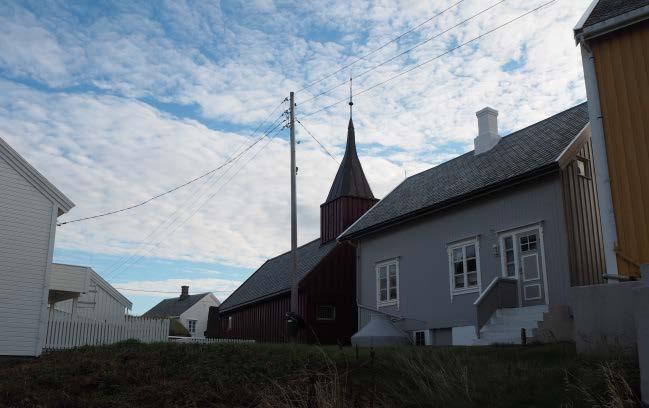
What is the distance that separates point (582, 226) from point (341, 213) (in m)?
15.1

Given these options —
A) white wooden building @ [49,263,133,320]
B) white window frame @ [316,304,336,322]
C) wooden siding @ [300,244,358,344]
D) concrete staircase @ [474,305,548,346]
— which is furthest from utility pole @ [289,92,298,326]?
white wooden building @ [49,263,133,320]

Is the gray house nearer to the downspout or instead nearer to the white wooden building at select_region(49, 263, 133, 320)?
the downspout

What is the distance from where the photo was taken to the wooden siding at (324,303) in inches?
1135

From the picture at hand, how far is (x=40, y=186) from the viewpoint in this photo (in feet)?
71.4

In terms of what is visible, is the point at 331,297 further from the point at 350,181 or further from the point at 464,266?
the point at 464,266

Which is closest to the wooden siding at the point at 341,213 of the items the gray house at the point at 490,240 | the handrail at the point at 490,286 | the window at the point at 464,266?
the gray house at the point at 490,240

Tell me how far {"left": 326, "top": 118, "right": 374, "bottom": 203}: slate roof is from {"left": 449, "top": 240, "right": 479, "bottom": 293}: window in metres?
11.2

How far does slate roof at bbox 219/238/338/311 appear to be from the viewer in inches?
1219

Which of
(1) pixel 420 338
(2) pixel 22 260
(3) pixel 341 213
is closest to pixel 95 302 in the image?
(3) pixel 341 213

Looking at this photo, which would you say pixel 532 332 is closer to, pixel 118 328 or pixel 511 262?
pixel 511 262

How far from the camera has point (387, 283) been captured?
24312mm

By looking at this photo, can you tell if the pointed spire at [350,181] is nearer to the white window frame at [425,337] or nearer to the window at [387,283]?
the window at [387,283]

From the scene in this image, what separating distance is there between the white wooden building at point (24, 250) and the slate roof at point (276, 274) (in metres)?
11.3

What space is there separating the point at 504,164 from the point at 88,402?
1378 cm
